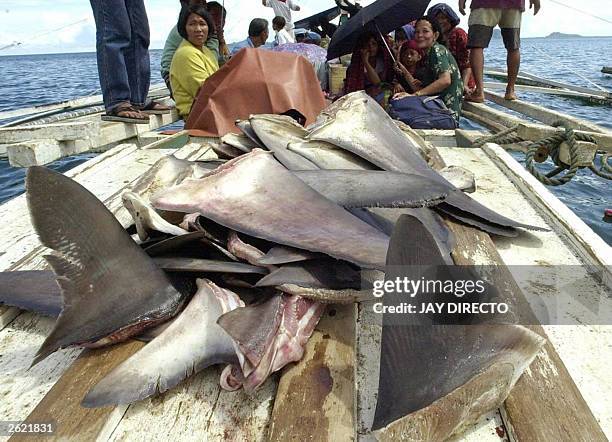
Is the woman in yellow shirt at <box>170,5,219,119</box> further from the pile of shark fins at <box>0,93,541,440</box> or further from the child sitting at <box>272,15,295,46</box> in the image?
the child sitting at <box>272,15,295,46</box>

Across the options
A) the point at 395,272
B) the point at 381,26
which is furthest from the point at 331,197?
the point at 381,26

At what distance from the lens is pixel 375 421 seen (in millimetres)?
1101

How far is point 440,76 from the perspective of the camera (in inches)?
226

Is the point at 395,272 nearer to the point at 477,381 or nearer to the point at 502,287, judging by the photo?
the point at 477,381

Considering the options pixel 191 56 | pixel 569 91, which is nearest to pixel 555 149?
pixel 191 56

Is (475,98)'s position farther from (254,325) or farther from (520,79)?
(520,79)

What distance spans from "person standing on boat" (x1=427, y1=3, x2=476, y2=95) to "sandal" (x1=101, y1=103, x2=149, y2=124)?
479 centimetres

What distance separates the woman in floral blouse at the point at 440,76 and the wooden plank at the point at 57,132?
3.58m

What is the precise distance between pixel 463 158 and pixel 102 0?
3.74 meters

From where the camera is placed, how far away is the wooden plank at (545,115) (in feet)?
15.9

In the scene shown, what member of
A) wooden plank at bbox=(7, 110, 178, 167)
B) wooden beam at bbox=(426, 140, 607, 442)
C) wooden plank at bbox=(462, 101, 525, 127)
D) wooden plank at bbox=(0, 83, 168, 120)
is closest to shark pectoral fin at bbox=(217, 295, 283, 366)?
wooden beam at bbox=(426, 140, 607, 442)

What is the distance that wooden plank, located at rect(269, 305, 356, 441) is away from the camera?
1.17m

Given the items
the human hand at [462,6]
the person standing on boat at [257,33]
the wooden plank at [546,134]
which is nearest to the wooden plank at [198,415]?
the wooden plank at [546,134]

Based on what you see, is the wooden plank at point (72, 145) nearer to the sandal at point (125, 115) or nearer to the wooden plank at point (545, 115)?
the sandal at point (125, 115)
